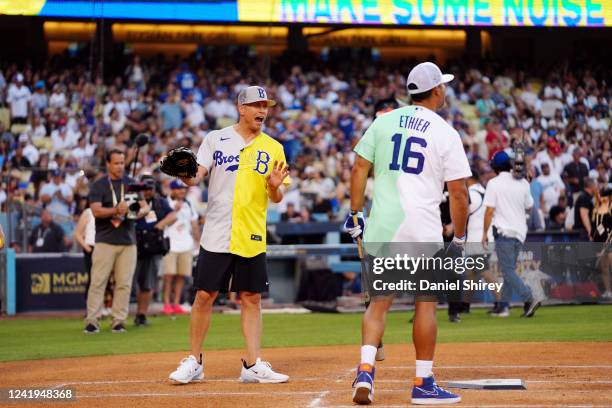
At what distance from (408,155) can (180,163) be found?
2.02 meters

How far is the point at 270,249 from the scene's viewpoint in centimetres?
1983

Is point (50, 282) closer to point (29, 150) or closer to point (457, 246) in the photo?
point (29, 150)

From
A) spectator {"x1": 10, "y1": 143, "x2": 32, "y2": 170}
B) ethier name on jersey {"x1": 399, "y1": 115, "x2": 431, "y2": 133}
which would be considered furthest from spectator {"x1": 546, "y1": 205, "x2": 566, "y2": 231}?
ethier name on jersey {"x1": 399, "y1": 115, "x2": 431, "y2": 133}

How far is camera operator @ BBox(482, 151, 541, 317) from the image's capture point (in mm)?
15602

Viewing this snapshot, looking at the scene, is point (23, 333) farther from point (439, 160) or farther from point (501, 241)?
point (439, 160)

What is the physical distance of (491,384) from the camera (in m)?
8.30

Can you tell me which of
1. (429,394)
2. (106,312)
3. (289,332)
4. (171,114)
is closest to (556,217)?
(289,332)

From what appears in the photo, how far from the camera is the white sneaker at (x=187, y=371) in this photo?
351 inches

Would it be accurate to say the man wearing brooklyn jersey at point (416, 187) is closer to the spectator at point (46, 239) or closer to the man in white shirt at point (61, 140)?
the spectator at point (46, 239)

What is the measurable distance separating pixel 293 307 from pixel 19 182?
21.5 feet

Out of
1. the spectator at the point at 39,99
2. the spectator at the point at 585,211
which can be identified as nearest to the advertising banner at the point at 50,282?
the spectator at the point at 585,211

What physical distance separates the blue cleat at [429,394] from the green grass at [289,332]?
5.18m

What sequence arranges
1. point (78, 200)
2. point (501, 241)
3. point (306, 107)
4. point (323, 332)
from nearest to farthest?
point (323, 332) → point (501, 241) → point (78, 200) → point (306, 107)

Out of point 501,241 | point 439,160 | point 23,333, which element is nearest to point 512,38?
point 501,241
